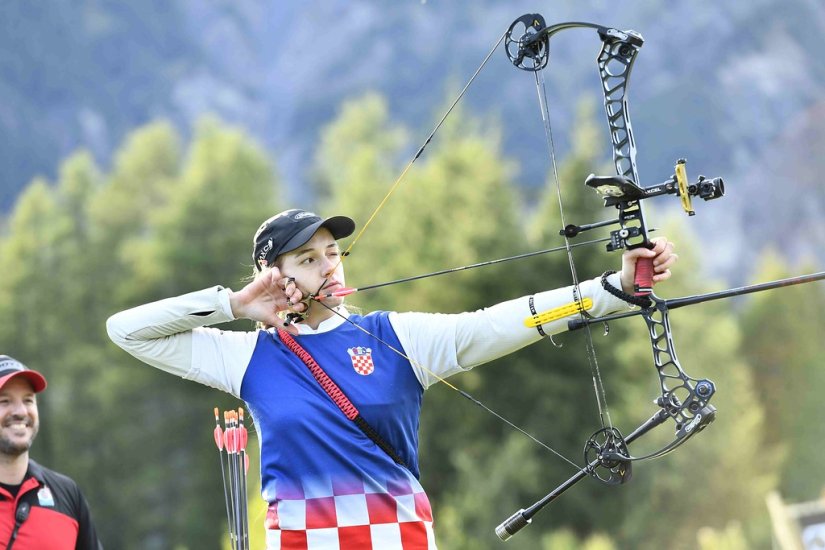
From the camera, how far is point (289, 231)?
2473 millimetres

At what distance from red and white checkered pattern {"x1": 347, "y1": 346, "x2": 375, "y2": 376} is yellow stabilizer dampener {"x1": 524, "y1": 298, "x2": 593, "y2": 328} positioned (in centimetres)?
32

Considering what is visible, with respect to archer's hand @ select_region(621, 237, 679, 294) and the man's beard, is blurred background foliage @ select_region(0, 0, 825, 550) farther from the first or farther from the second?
archer's hand @ select_region(621, 237, 679, 294)

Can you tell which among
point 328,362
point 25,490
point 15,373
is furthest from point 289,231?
point 25,490

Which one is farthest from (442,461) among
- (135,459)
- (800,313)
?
(800,313)

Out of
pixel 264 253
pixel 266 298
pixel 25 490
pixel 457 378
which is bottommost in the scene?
pixel 25 490

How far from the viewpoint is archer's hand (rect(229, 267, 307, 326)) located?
244 cm

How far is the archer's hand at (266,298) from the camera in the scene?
8.02ft

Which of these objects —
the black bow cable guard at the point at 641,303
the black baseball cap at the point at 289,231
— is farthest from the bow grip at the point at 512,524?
the black baseball cap at the point at 289,231

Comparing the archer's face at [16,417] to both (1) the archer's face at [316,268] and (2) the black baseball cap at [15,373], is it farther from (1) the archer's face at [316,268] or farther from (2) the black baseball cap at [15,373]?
(1) the archer's face at [316,268]

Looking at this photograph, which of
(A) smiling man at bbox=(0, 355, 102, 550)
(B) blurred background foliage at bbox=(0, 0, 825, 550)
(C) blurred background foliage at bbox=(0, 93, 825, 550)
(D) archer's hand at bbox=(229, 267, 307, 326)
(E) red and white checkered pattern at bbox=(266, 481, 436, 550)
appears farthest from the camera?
(B) blurred background foliage at bbox=(0, 0, 825, 550)

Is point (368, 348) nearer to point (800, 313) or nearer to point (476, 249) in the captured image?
point (476, 249)

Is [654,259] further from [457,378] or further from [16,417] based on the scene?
[457,378]

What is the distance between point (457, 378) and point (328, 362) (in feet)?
34.0

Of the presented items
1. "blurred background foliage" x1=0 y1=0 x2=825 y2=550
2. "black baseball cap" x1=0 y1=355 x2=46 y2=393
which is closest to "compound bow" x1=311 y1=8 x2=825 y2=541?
"black baseball cap" x1=0 y1=355 x2=46 y2=393
